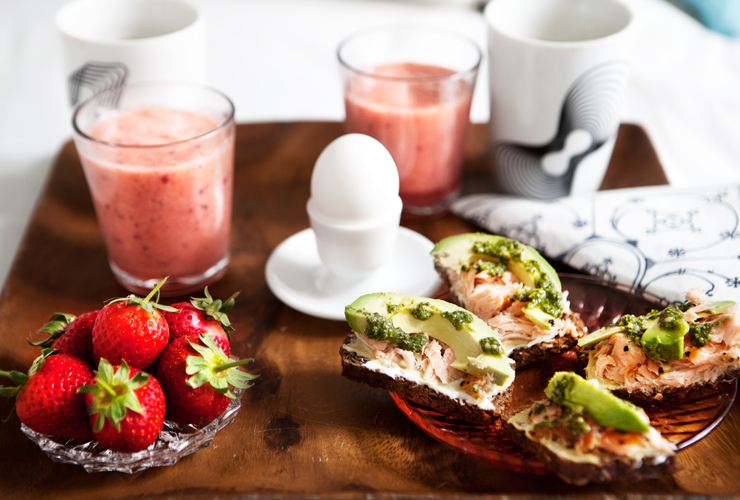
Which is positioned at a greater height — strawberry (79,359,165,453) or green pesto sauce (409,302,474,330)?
green pesto sauce (409,302,474,330)

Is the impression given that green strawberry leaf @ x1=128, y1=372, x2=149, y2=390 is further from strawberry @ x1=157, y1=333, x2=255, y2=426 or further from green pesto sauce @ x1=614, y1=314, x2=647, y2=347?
green pesto sauce @ x1=614, y1=314, x2=647, y2=347

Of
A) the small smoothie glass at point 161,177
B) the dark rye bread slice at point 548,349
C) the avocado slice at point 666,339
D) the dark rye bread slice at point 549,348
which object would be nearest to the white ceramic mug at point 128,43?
the small smoothie glass at point 161,177

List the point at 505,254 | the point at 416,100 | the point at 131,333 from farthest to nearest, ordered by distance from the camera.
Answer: the point at 416,100
the point at 505,254
the point at 131,333

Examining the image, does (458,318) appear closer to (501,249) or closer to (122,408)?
(501,249)

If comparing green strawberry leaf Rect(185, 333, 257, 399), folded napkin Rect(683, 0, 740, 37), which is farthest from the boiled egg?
folded napkin Rect(683, 0, 740, 37)

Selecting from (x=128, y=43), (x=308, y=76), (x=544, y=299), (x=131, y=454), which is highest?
(x=128, y=43)

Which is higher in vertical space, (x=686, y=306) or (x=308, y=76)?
(x=686, y=306)

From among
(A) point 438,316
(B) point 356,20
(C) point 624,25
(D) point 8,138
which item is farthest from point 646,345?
(B) point 356,20

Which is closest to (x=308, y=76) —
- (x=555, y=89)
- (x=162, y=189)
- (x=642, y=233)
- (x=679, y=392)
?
(x=555, y=89)
